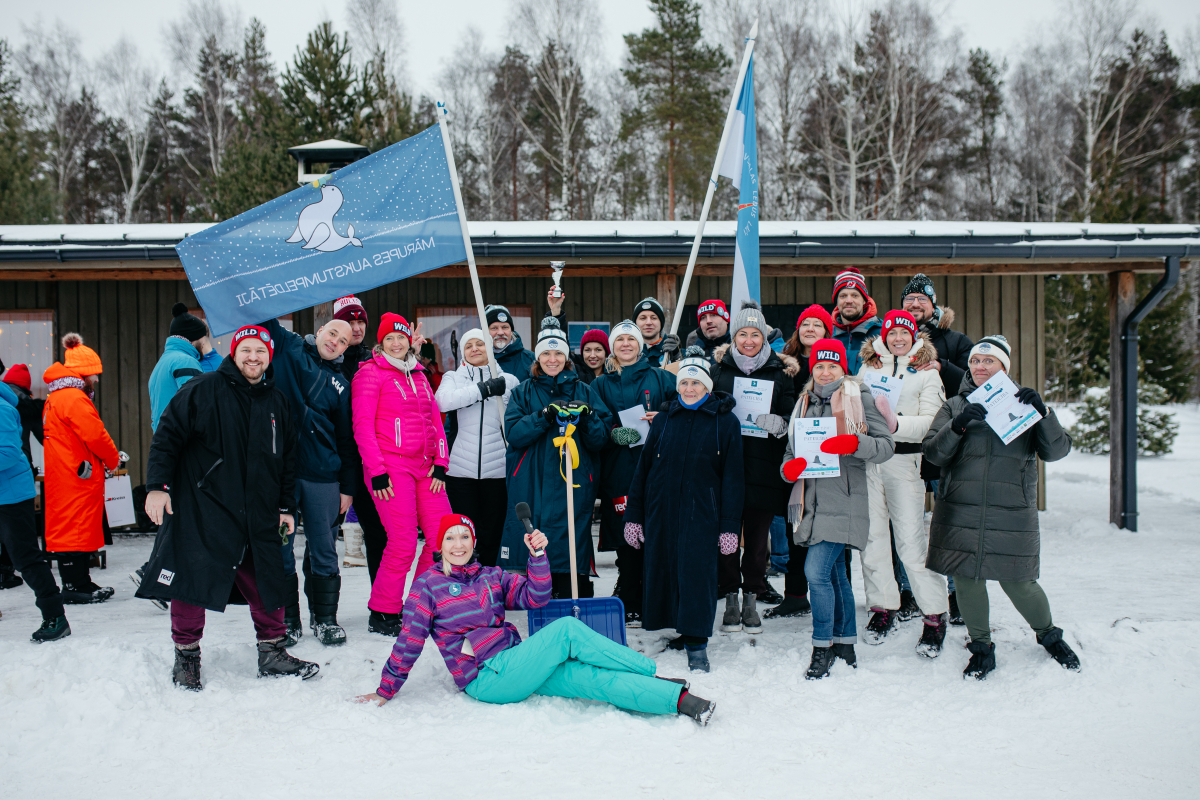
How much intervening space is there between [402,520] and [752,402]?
83.5 inches

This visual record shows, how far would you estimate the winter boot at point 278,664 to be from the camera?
3.66 meters

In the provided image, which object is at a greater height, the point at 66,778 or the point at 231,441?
the point at 231,441

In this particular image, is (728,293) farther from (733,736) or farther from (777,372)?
(733,736)

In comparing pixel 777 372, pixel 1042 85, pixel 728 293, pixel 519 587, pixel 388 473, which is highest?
pixel 1042 85

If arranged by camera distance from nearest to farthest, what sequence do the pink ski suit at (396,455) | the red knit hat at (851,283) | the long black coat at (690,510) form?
the long black coat at (690,510) < the pink ski suit at (396,455) < the red knit hat at (851,283)

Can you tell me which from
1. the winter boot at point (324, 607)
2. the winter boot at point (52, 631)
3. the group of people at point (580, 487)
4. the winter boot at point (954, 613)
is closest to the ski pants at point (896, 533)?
the group of people at point (580, 487)

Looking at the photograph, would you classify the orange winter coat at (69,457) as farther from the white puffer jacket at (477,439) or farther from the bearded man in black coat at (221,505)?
the white puffer jacket at (477,439)

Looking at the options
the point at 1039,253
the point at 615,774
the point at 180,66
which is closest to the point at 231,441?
the point at 615,774

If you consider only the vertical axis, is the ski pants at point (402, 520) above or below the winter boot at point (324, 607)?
above

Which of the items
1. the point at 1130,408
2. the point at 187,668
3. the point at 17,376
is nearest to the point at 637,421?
the point at 187,668

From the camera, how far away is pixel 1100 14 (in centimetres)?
2252

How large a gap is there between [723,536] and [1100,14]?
2681 cm

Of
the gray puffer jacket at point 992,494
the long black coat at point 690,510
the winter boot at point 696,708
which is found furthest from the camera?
the long black coat at point 690,510

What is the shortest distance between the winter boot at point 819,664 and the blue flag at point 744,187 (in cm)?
256
